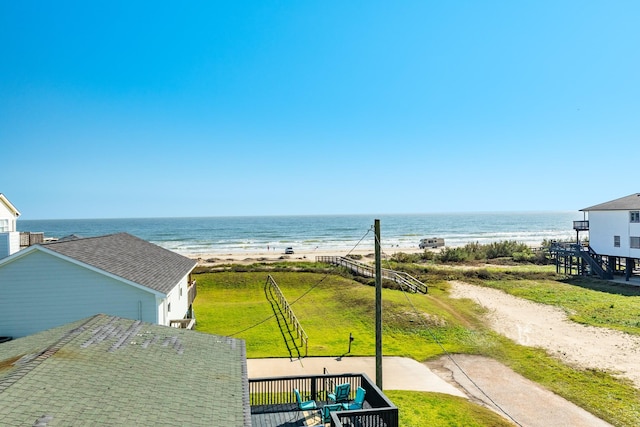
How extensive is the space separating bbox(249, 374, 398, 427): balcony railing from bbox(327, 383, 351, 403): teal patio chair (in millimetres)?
522

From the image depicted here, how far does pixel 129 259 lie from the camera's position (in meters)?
20.2

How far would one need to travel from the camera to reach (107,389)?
24.0 feet

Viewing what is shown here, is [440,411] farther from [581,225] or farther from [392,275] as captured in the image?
[581,225]

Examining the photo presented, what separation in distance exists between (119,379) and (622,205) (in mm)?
49253

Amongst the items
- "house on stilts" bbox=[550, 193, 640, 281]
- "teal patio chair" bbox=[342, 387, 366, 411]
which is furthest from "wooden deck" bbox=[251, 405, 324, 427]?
"house on stilts" bbox=[550, 193, 640, 281]

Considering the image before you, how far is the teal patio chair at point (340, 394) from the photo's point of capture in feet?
42.7

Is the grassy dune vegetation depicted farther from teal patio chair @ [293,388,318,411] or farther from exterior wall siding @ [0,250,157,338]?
exterior wall siding @ [0,250,157,338]

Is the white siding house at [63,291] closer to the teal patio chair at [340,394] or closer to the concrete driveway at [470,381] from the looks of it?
the concrete driveway at [470,381]

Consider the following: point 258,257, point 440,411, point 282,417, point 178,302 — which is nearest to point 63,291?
→ point 178,302

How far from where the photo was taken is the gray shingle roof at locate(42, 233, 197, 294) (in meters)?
17.1

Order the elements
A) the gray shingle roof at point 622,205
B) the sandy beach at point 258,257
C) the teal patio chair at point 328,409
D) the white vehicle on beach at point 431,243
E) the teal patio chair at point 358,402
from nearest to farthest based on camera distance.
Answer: the teal patio chair at point 328,409, the teal patio chair at point 358,402, the gray shingle roof at point 622,205, the sandy beach at point 258,257, the white vehicle on beach at point 431,243

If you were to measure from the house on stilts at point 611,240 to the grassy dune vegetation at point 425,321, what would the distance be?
517 cm

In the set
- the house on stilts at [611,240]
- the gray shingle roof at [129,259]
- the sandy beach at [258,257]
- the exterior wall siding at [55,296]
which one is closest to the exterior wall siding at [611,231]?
the house on stilts at [611,240]

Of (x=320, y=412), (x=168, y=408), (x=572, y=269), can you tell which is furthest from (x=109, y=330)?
(x=572, y=269)
